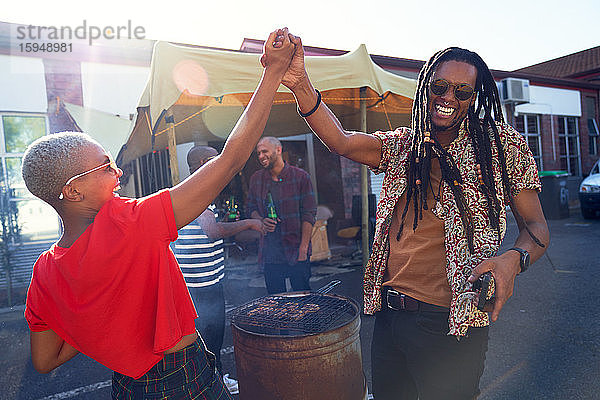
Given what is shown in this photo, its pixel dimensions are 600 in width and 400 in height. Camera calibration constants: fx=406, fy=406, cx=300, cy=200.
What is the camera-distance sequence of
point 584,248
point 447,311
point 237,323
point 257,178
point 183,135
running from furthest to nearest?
point 584,248
point 183,135
point 257,178
point 237,323
point 447,311

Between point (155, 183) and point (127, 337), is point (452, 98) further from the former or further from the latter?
point (155, 183)

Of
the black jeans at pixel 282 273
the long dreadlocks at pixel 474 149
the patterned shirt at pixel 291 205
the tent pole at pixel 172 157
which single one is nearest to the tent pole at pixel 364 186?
the patterned shirt at pixel 291 205

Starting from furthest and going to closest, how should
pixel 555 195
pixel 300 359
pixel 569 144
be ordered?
pixel 569 144, pixel 555 195, pixel 300 359

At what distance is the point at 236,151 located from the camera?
1.31 meters

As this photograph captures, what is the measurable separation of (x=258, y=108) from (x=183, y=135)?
6484 mm

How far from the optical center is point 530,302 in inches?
212

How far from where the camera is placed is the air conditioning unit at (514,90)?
14.5 m

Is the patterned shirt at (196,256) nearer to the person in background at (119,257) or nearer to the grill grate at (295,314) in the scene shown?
the grill grate at (295,314)

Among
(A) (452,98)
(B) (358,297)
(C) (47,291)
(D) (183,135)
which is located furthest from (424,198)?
(D) (183,135)

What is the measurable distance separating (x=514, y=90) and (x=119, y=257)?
16278mm

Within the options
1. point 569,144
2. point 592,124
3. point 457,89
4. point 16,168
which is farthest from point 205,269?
point 592,124

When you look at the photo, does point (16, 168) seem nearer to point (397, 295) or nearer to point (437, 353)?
point (397, 295)

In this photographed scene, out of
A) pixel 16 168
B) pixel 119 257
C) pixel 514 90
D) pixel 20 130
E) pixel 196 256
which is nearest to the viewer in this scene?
pixel 119 257

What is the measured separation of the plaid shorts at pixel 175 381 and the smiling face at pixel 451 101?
4.52 ft
